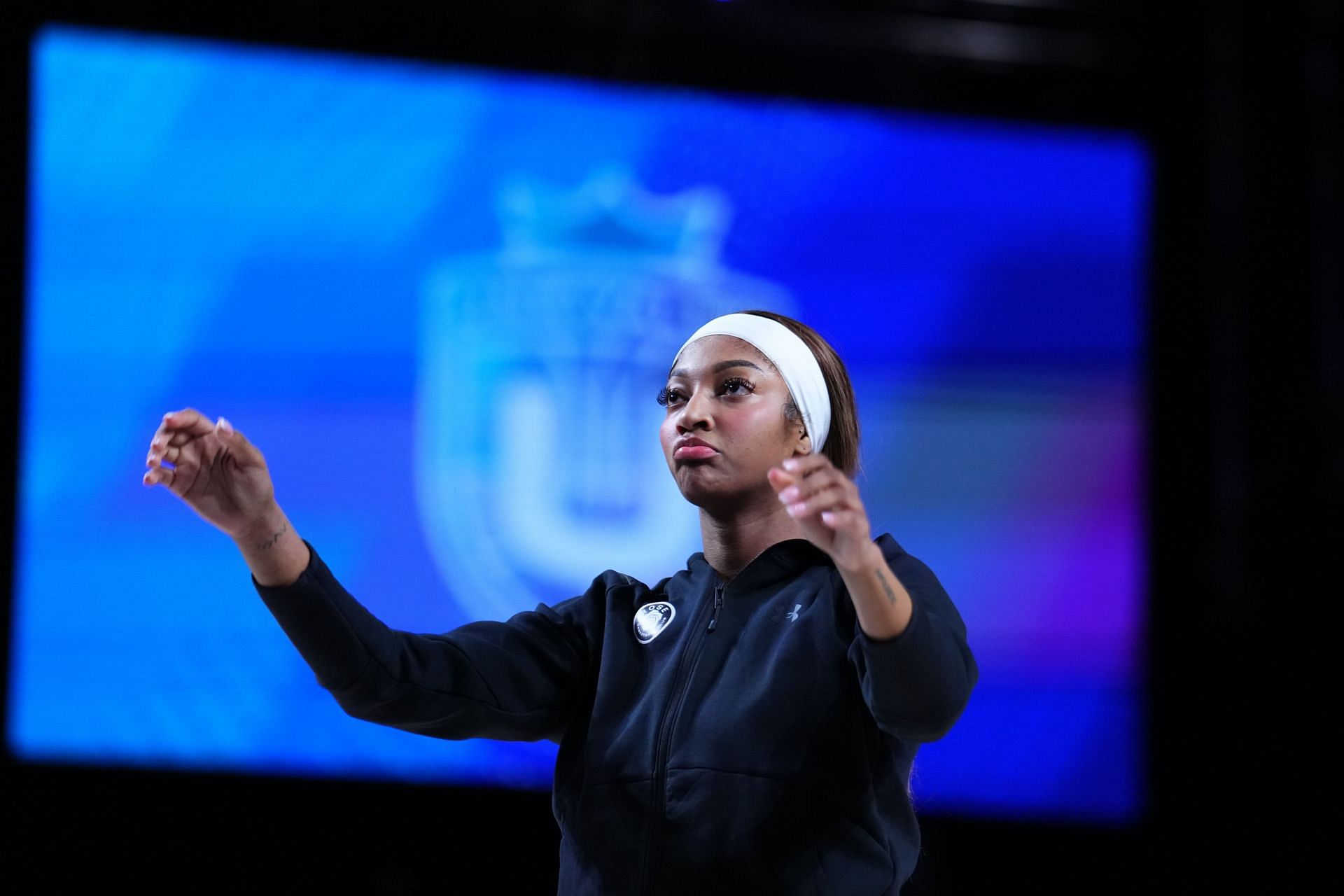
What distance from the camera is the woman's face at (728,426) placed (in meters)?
1.87

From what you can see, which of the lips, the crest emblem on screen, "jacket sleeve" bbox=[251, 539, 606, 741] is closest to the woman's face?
the lips

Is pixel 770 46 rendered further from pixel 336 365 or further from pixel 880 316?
pixel 336 365

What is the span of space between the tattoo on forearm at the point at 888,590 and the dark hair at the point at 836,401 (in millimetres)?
495

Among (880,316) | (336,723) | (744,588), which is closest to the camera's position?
(744,588)

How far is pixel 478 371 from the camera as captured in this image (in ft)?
12.1

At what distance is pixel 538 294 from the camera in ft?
12.2

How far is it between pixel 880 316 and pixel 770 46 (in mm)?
856

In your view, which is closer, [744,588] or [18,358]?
[744,588]

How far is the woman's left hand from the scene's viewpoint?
1455 mm

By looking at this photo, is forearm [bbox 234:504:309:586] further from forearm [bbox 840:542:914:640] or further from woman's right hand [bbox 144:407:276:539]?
forearm [bbox 840:542:914:640]

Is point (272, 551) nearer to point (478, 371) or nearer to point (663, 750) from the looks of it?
point (663, 750)

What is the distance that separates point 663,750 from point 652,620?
0.81 feet

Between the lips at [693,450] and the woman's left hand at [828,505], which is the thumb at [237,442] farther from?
the woman's left hand at [828,505]

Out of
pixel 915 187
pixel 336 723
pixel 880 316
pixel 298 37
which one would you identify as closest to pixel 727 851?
pixel 336 723
